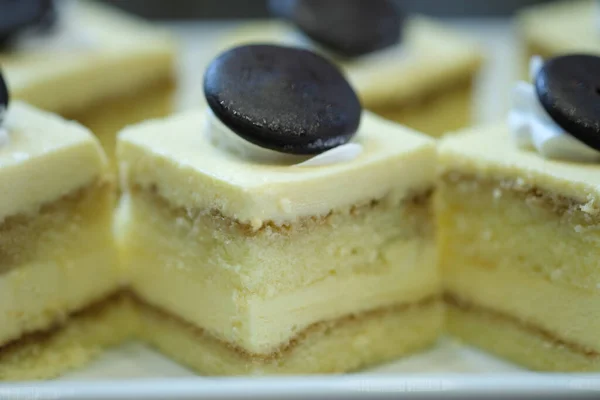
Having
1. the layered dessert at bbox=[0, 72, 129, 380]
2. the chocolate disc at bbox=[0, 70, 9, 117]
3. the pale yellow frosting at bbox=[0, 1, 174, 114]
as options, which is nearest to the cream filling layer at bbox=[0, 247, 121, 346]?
the layered dessert at bbox=[0, 72, 129, 380]

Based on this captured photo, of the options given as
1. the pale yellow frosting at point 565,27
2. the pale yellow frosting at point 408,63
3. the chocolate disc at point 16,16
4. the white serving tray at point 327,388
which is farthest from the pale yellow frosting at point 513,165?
the chocolate disc at point 16,16

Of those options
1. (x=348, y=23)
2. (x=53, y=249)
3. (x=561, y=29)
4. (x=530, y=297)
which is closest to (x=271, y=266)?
(x=53, y=249)

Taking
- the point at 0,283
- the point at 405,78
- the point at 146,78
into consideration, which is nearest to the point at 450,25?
the point at 405,78

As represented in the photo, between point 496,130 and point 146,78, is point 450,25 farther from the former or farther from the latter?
point 496,130

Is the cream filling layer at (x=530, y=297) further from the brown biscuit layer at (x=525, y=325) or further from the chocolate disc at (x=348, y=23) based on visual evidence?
the chocolate disc at (x=348, y=23)

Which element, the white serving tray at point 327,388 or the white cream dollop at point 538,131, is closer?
the white serving tray at point 327,388

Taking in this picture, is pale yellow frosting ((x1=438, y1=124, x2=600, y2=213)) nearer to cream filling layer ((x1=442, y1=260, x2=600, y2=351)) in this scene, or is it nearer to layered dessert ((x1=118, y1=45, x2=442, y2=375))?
layered dessert ((x1=118, y1=45, x2=442, y2=375))
